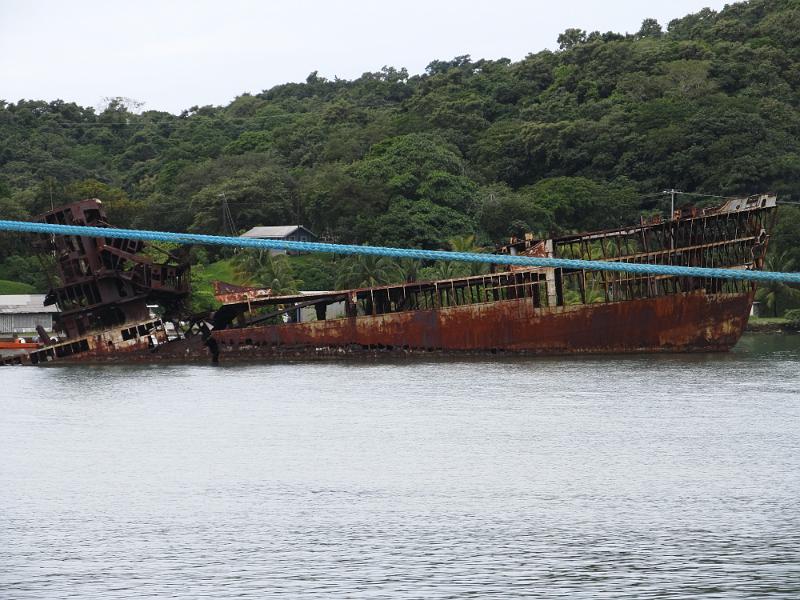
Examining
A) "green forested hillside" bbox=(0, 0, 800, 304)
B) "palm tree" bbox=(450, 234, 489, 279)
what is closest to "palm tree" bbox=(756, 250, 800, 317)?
"green forested hillside" bbox=(0, 0, 800, 304)

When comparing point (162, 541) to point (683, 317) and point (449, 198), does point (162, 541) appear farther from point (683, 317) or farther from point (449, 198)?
point (449, 198)

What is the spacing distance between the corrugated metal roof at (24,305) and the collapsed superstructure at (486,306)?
13.7m

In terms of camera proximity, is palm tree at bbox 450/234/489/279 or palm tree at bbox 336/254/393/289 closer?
palm tree at bbox 336/254/393/289

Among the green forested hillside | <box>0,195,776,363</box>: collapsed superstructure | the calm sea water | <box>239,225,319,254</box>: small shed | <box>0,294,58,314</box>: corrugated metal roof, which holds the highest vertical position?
the green forested hillside

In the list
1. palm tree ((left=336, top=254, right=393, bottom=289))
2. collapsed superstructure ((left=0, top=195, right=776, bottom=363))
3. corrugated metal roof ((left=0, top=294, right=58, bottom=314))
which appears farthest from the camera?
corrugated metal roof ((left=0, top=294, right=58, bottom=314))

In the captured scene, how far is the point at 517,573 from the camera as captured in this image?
14.0 metres

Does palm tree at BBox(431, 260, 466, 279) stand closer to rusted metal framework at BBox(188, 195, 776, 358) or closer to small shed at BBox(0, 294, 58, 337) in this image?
rusted metal framework at BBox(188, 195, 776, 358)

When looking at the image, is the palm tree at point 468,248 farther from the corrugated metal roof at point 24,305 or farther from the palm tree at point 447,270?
the corrugated metal roof at point 24,305

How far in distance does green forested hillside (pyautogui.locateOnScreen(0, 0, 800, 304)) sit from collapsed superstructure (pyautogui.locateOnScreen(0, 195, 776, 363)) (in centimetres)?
2092

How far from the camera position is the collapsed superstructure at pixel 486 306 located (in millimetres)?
41469

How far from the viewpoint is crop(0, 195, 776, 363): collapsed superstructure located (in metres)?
41.5

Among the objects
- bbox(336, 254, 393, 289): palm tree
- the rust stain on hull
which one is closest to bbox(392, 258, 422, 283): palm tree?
bbox(336, 254, 393, 289): palm tree

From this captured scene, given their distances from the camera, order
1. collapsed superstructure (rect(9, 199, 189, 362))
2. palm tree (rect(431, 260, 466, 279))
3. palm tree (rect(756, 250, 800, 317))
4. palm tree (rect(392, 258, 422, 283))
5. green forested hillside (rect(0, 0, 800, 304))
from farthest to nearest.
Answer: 1. green forested hillside (rect(0, 0, 800, 304))
2. palm tree (rect(756, 250, 800, 317))
3. palm tree (rect(431, 260, 466, 279))
4. palm tree (rect(392, 258, 422, 283))
5. collapsed superstructure (rect(9, 199, 189, 362))

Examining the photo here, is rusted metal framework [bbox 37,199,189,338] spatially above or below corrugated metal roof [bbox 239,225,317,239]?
below
